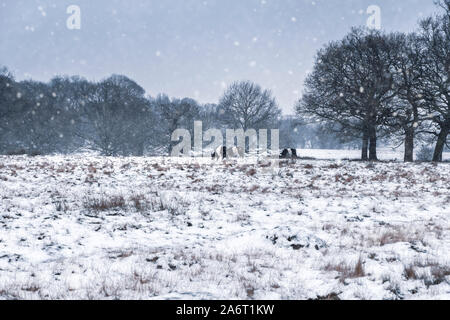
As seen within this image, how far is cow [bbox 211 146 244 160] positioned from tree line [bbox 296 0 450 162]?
273 inches

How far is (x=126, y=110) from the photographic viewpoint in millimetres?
38625

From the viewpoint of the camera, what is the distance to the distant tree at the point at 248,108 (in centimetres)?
3834

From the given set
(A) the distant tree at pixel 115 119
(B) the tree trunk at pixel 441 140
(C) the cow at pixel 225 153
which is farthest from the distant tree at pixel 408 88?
(A) the distant tree at pixel 115 119

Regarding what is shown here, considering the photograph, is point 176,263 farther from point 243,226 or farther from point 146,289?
point 243,226

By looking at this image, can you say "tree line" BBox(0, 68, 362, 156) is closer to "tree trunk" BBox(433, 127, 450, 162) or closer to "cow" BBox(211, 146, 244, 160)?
"cow" BBox(211, 146, 244, 160)

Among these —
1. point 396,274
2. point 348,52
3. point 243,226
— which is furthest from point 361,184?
point 348,52

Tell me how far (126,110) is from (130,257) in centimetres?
3736

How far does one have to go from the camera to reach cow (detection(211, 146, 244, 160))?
22.7 metres

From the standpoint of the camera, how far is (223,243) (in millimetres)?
5113

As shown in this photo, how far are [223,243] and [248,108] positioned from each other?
113 feet

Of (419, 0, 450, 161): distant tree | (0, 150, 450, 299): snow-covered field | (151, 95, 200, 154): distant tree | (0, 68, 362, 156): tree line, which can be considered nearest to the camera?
(0, 150, 450, 299): snow-covered field

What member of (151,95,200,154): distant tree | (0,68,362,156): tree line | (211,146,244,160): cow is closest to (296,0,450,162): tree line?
(211,146,244,160): cow

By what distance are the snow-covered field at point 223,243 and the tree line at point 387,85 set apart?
41.3 feet

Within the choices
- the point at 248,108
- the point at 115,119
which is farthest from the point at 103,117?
the point at 248,108
